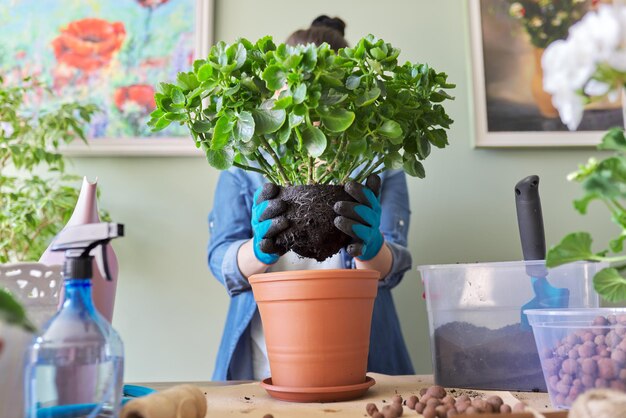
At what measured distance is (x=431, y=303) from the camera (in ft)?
2.79

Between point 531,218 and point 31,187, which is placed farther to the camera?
point 31,187

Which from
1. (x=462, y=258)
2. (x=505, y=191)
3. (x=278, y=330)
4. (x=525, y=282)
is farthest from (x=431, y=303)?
(x=505, y=191)

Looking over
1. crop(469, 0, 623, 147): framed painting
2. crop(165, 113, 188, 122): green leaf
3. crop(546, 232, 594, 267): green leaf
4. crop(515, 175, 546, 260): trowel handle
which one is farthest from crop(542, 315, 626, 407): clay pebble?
crop(469, 0, 623, 147): framed painting

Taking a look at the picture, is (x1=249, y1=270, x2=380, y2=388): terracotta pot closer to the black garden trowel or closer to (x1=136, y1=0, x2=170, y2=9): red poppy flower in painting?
the black garden trowel

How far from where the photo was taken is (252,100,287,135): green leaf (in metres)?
0.67

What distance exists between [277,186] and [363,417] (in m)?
0.35

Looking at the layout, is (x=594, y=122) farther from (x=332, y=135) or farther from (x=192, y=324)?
(x=192, y=324)

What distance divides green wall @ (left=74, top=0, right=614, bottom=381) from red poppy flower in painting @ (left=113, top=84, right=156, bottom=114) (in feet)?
0.47

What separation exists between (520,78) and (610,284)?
42.6 inches

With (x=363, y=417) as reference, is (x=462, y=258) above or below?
above

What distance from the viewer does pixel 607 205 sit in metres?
0.46

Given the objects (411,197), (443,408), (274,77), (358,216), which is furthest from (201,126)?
(411,197)

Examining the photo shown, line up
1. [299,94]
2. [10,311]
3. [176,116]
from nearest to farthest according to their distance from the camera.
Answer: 1. [10,311]
2. [299,94]
3. [176,116]

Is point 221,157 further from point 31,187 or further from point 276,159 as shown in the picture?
point 31,187
